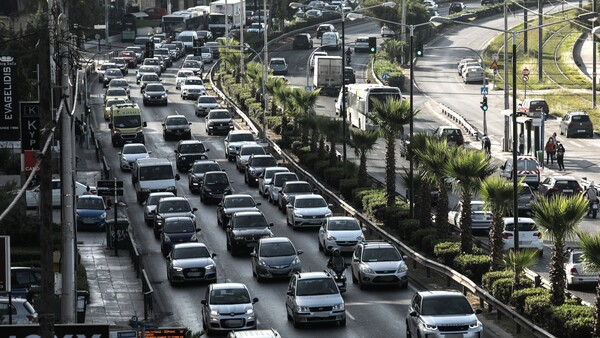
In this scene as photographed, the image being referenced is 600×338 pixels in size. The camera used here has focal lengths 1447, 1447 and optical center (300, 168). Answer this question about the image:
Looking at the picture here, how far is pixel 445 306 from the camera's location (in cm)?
3606

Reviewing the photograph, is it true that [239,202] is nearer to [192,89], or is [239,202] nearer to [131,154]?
[131,154]

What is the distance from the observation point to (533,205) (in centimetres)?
3809

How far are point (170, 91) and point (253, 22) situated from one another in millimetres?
61503

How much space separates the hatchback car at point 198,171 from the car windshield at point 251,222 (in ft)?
46.1

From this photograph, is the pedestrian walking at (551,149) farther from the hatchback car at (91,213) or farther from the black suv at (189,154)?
the hatchback car at (91,213)

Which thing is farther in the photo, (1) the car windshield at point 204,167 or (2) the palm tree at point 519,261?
(1) the car windshield at point 204,167

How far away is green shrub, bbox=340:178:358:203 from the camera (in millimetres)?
62312

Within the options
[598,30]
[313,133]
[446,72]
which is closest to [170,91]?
[446,72]

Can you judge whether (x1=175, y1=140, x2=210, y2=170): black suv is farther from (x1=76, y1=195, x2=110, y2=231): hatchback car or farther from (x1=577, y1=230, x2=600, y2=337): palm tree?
(x1=577, y1=230, x2=600, y2=337): palm tree

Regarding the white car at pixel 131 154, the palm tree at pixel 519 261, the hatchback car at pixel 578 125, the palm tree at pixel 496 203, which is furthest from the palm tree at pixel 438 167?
the hatchback car at pixel 578 125

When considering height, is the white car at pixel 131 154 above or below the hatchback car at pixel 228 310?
above

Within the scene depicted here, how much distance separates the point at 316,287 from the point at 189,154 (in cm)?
3319

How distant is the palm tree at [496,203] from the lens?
43.0 meters

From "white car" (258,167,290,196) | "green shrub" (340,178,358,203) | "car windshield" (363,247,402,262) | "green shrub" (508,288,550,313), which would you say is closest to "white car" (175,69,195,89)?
"white car" (258,167,290,196)
